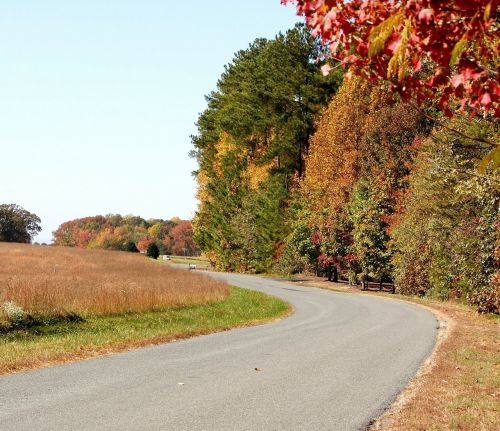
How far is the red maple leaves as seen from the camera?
3.61 meters

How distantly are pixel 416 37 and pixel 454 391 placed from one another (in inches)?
288

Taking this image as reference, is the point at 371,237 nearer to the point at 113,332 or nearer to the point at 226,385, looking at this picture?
the point at 113,332

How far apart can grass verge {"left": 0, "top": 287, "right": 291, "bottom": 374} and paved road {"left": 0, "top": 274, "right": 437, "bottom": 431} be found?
2.23 ft

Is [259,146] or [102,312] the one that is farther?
[259,146]

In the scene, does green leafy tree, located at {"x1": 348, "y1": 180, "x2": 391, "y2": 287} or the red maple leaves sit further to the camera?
green leafy tree, located at {"x1": 348, "y1": 180, "x2": 391, "y2": 287}

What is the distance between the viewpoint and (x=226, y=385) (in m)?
9.42

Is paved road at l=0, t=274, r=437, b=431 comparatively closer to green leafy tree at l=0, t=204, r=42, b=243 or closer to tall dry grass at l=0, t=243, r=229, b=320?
tall dry grass at l=0, t=243, r=229, b=320

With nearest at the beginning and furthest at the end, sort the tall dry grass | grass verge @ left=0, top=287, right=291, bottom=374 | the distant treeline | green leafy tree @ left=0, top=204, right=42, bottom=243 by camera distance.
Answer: grass verge @ left=0, top=287, right=291, bottom=374 < the tall dry grass < green leafy tree @ left=0, top=204, right=42, bottom=243 < the distant treeline

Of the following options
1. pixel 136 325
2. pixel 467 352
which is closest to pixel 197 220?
pixel 136 325

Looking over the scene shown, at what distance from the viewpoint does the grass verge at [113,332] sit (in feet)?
38.4

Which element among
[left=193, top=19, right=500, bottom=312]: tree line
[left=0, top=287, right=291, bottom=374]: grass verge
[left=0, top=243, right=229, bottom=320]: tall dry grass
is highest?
[left=193, top=19, right=500, bottom=312]: tree line

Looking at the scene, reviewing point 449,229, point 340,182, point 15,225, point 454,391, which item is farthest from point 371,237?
point 15,225

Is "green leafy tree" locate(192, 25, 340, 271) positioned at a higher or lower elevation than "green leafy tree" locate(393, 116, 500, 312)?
higher

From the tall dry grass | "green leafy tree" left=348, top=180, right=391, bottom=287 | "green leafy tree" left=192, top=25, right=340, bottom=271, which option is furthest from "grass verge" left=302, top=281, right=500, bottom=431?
"green leafy tree" left=192, top=25, right=340, bottom=271
